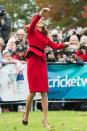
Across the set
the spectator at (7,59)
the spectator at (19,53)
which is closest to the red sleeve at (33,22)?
the spectator at (7,59)

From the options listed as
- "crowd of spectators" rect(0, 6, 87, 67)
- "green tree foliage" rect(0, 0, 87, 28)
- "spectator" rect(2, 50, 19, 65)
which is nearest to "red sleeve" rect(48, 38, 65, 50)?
"crowd of spectators" rect(0, 6, 87, 67)

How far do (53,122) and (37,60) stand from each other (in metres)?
1.75

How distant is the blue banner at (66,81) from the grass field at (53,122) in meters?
1.32

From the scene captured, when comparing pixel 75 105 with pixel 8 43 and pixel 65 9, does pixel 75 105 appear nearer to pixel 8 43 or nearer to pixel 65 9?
pixel 8 43

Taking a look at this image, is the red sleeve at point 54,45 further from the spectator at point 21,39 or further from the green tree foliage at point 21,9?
the green tree foliage at point 21,9

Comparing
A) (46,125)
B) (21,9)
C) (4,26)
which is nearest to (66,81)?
(4,26)

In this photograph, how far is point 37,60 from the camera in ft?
41.4

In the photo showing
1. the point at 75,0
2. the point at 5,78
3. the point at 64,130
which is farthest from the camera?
the point at 75,0

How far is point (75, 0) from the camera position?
4275 cm

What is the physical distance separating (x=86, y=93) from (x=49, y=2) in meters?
26.2

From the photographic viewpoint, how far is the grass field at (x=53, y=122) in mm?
12406

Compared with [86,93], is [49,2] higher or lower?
higher

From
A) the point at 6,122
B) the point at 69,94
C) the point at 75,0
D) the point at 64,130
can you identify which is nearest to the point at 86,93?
the point at 69,94

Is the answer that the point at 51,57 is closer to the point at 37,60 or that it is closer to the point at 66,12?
the point at 37,60
